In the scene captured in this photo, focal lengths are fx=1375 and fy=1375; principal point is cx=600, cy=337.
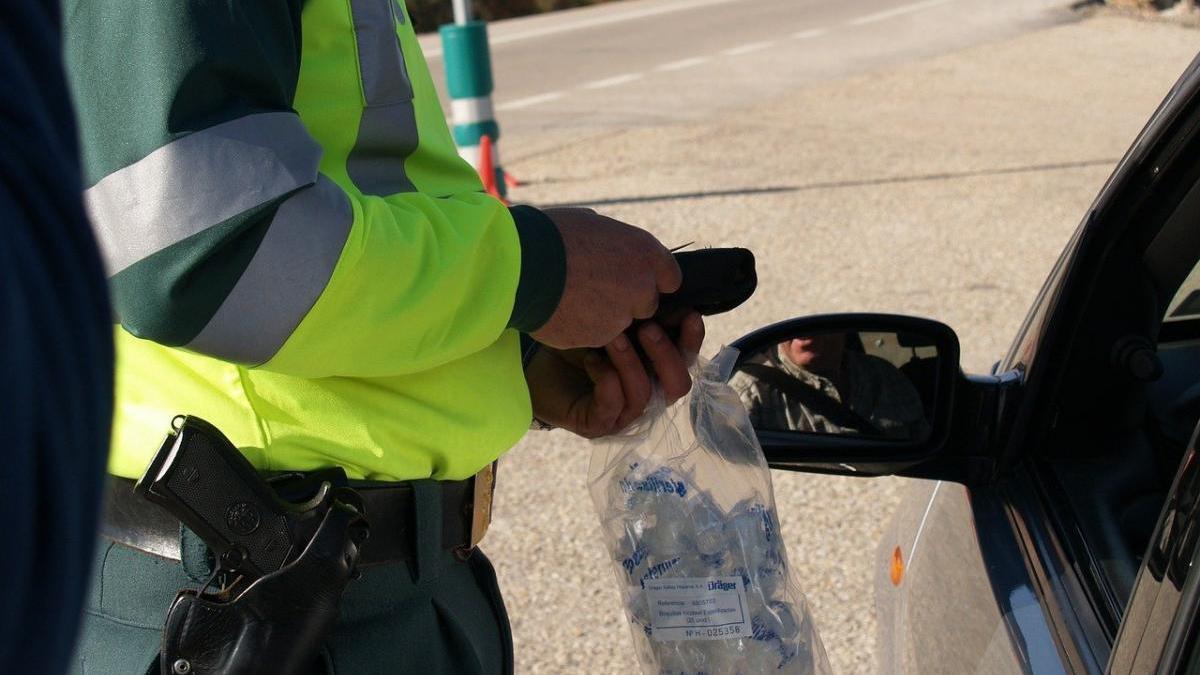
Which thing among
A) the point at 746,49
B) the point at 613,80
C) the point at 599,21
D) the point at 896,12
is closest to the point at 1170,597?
the point at 613,80

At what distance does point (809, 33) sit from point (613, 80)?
406cm

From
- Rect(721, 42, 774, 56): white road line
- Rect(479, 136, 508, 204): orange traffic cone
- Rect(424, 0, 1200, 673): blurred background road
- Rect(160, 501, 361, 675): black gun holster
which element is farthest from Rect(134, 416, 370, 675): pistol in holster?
Rect(721, 42, 774, 56): white road line

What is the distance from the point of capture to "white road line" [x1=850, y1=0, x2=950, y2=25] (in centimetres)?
1773

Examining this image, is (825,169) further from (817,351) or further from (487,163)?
(817,351)

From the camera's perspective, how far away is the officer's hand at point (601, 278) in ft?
4.74

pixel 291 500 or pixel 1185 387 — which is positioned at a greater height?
pixel 291 500

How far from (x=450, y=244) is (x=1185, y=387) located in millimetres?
1319

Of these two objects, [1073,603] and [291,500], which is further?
[1073,603]

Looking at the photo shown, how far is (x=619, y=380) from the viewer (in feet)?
5.57

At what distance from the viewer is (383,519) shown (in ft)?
4.86

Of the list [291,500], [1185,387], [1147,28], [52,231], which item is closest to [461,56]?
[1185,387]

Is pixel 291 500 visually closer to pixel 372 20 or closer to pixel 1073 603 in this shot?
pixel 372 20

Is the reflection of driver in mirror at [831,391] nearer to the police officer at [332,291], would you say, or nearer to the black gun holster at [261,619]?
the police officer at [332,291]

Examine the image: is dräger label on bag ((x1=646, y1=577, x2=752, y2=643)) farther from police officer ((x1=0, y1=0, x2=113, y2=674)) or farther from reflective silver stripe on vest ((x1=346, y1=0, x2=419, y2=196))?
police officer ((x1=0, y1=0, x2=113, y2=674))
